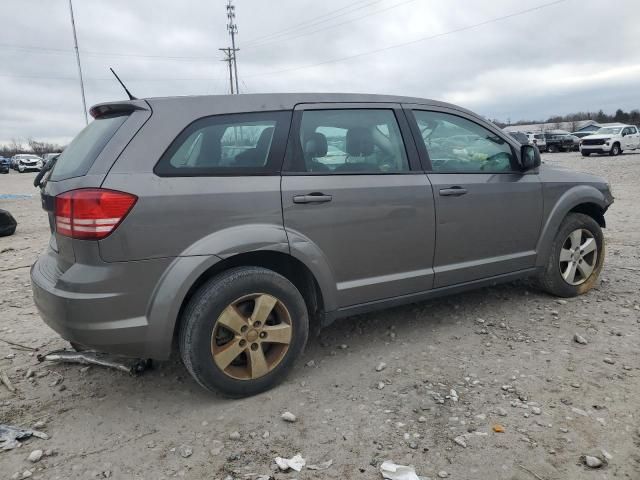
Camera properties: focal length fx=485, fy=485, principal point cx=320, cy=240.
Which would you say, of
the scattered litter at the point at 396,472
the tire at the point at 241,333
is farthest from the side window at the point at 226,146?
the scattered litter at the point at 396,472

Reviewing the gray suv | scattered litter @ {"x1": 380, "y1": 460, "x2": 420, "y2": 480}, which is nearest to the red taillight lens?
the gray suv

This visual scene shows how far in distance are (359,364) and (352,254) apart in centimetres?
77

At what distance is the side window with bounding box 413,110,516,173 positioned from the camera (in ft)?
11.6

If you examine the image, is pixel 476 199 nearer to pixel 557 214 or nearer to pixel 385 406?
pixel 557 214

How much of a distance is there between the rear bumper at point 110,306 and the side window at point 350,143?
1116mm

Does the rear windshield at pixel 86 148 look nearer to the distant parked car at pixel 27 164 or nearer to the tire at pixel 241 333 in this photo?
the tire at pixel 241 333

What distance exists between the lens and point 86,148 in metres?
2.72

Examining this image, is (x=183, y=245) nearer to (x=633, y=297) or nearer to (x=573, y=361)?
(x=573, y=361)

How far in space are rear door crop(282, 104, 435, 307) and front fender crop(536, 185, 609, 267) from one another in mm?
1244

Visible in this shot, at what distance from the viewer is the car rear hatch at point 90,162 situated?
2480 millimetres

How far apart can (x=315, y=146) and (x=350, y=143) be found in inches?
11.5

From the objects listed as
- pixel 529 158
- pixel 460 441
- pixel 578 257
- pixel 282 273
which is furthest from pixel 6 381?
pixel 578 257

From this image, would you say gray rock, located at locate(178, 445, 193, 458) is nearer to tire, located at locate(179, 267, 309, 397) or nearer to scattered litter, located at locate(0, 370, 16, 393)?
tire, located at locate(179, 267, 309, 397)

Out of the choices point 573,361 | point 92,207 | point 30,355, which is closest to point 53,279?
point 92,207
